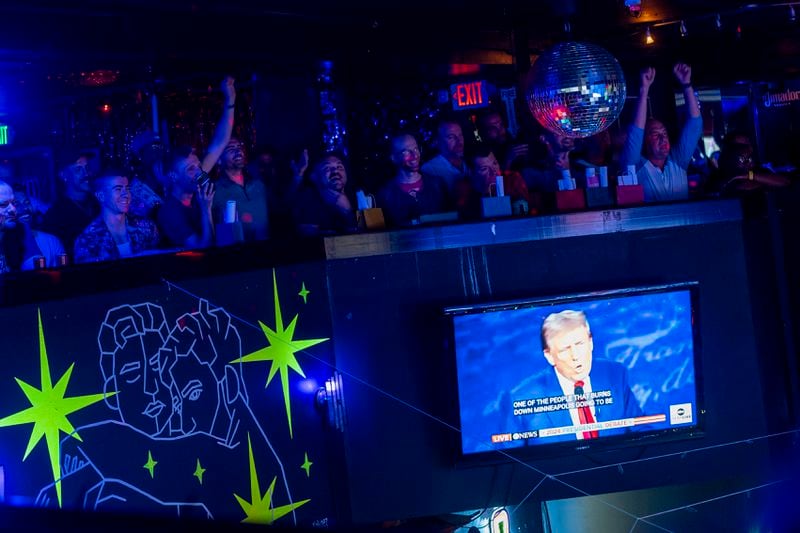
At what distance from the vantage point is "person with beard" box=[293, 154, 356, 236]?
15.9 feet

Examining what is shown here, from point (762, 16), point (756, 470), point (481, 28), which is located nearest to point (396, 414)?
point (756, 470)

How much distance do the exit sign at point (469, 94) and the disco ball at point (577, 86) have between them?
2.68 meters

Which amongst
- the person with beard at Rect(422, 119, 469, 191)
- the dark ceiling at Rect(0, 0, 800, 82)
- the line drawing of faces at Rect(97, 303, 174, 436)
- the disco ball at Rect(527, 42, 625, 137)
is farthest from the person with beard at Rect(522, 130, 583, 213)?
the line drawing of faces at Rect(97, 303, 174, 436)

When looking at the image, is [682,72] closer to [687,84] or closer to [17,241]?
[687,84]

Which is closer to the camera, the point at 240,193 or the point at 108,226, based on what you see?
the point at 108,226

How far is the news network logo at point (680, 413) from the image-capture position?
15.4ft

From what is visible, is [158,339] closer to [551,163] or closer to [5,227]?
[5,227]

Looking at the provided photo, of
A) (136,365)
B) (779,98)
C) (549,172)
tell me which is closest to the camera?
(136,365)

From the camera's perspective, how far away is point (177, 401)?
3.68 m

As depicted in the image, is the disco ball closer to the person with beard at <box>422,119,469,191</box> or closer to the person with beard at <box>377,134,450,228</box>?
the person with beard at <box>377,134,450,228</box>

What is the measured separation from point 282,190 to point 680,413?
251cm

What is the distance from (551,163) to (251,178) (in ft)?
5.23

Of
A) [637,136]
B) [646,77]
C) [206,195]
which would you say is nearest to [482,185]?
[637,136]

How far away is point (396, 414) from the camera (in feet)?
14.8
